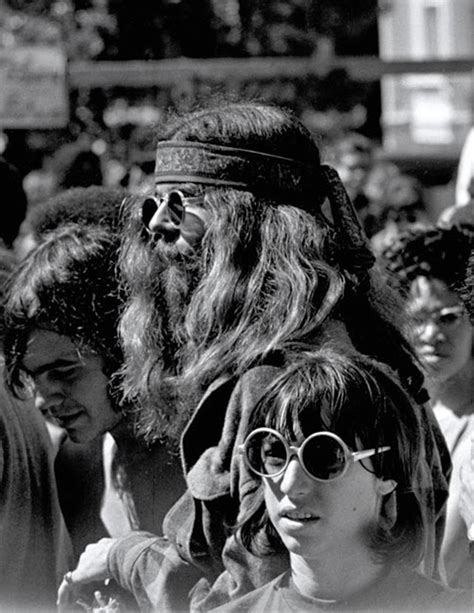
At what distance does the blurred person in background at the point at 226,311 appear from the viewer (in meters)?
2.20

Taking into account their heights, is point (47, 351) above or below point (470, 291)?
below

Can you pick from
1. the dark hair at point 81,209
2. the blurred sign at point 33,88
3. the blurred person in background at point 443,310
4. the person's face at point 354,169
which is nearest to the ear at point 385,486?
the dark hair at point 81,209

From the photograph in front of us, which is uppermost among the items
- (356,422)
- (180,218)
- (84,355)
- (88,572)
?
(180,218)

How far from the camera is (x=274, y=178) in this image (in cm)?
242

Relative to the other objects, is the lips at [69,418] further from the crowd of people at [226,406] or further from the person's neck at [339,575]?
the person's neck at [339,575]

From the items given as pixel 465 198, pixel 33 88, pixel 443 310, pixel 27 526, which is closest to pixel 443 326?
pixel 443 310

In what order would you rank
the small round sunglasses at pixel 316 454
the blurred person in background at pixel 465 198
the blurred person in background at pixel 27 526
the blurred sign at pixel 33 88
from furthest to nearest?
the blurred sign at pixel 33 88 → the blurred person in background at pixel 465 198 → the blurred person in background at pixel 27 526 → the small round sunglasses at pixel 316 454

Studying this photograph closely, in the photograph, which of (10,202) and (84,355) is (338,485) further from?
(10,202)

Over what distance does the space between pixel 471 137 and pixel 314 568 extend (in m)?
3.72

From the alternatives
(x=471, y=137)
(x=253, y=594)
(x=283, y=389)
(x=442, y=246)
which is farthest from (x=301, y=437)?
(x=471, y=137)

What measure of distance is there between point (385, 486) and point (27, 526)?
4.05ft

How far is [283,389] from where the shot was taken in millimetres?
2066

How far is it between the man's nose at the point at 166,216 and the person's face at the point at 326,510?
64 centimetres

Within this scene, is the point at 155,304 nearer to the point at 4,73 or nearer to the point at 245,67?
the point at 4,73
